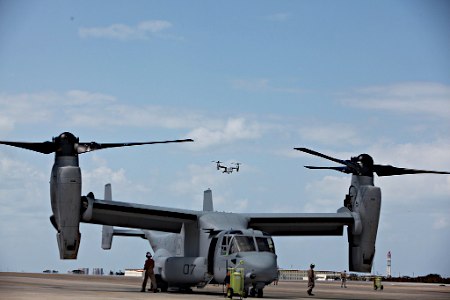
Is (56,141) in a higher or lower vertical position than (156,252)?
higher

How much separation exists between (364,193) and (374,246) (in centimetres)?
222

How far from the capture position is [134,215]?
29156 mm

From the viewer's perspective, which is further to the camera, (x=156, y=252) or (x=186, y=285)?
(x=156, y=252)

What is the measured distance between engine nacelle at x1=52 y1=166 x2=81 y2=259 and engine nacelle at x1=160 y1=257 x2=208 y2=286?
4.93m

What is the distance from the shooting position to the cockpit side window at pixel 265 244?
26.5 meters

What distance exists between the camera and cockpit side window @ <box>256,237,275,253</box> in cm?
2655

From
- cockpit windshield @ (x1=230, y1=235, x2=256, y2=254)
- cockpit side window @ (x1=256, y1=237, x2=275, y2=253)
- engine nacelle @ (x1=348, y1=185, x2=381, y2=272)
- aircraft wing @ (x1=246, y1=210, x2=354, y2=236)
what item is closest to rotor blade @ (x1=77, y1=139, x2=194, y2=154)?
cockpit windshield @ (x1=230, y1=235, x2=256, y2=254)

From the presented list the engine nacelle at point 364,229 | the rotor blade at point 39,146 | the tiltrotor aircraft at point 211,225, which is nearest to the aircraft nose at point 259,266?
the tiltrotor aircraft at point 211,225

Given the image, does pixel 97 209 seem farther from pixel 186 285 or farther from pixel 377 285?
pixel 377 285

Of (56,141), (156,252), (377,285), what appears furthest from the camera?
(377,285)

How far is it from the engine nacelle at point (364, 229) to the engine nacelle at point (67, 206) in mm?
10411

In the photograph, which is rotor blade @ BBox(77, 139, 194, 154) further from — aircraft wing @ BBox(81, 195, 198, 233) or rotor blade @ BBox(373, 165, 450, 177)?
rotor blade @ BBox(373, 165, 450, 177)

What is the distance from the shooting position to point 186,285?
2995cm

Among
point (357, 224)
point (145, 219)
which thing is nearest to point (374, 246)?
point (357, 224)
